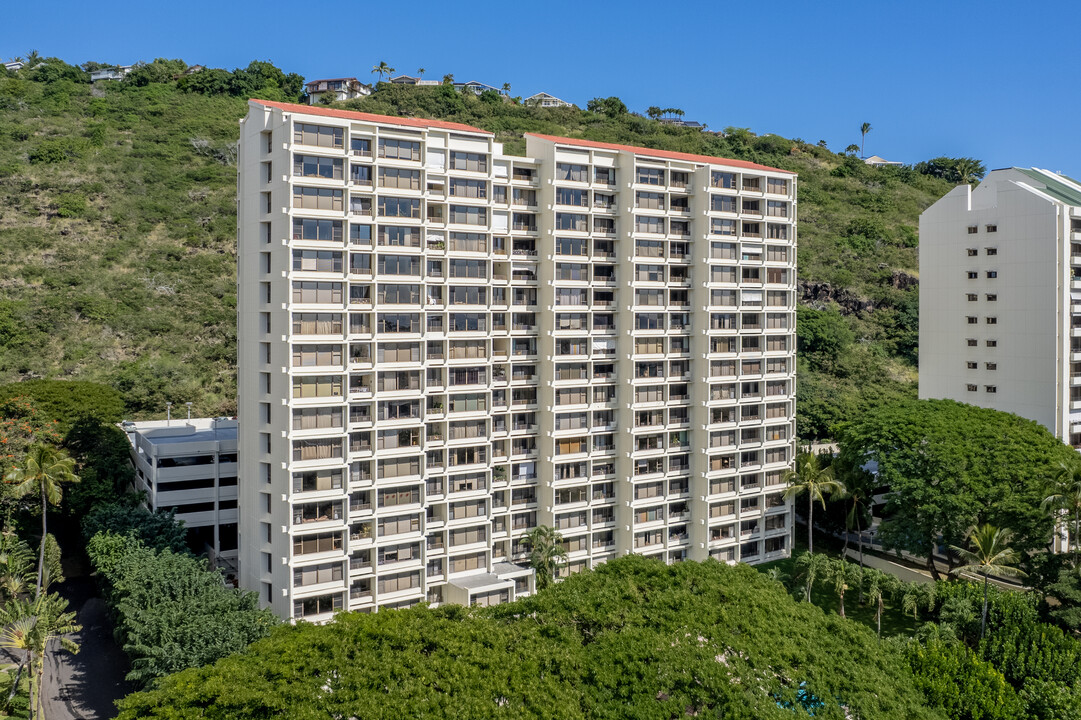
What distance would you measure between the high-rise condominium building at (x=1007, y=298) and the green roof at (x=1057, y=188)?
0.19m

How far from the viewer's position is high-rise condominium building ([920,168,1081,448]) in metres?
63.2

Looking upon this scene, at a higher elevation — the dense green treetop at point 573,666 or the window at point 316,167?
the window at point 316,167

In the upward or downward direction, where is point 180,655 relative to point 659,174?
downward

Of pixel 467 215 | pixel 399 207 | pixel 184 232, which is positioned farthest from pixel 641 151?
pixel 184 232

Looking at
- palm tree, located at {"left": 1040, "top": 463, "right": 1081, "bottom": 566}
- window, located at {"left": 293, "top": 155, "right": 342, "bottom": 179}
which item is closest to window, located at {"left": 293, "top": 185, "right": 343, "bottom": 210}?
window, located at {"left": 293, "top": 155, "right": 342, "bottom": 179}

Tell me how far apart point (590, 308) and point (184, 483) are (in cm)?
3098

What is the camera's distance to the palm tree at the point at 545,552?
51000 millimetres

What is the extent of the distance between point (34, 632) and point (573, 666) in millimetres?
26128

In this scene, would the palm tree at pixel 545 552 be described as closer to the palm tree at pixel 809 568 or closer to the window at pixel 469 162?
the palm tree at pixel 809 568

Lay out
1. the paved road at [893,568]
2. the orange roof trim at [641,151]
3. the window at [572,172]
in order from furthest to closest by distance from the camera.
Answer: the paved road at [893,568] → the orange roof trim at [641,151] → the window at [572,172]

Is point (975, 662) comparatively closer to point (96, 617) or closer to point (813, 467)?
point (813, 467)

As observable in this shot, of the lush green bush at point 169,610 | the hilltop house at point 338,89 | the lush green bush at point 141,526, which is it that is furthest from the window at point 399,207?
the hilltop house at point 338,89

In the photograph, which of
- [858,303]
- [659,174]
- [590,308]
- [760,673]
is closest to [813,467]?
[590,308]

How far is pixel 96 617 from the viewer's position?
52.4 m
